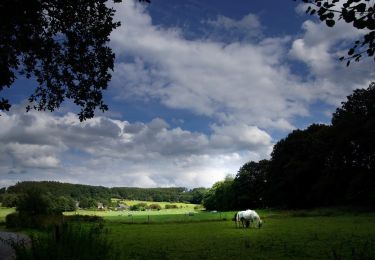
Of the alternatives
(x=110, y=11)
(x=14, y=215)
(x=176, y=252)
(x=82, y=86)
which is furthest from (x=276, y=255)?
(x=14, y=215)

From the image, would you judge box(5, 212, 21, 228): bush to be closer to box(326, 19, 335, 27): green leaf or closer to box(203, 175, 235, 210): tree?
box(326, 19, 335, 27): green leaf

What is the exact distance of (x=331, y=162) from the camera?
79500mm

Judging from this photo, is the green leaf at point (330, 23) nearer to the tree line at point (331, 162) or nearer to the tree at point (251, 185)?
the tree line at point (331, 162)

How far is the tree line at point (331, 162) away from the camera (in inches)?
2817

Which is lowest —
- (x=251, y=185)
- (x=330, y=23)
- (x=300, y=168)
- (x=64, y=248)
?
(x=64, y=248)

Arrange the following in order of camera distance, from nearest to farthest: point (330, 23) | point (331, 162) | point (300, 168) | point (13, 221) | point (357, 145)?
point (330, 23)
point (13, 221)
point (357, 145)
point (331, 162)
point (300, 168)

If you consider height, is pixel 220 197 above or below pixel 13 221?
above

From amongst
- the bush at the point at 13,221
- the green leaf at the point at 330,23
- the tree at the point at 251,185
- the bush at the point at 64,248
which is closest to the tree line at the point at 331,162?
the tree at the point at 251,185

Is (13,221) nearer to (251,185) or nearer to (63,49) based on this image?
(63,49)

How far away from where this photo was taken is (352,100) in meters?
78.2

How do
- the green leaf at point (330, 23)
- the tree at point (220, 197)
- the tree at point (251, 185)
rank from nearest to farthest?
the green leaf at point (330, 23) → the tree at point (251, 185) → the tree at point (220, 197)

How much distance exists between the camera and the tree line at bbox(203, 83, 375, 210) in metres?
71.6

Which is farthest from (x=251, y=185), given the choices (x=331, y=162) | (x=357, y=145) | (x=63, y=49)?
(x=63, y=49)

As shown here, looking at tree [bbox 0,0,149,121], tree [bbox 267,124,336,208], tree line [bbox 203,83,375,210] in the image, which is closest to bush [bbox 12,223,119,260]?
tree [bbox 0,0,149,121]
